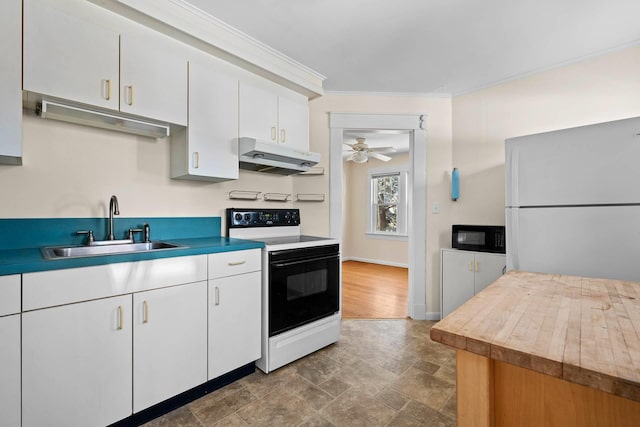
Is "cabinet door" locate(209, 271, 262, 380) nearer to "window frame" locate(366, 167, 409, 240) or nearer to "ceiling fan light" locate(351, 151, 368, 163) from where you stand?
"ceiling fan light" locate(351, 151, 368, 163)

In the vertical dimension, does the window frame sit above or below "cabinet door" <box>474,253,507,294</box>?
above

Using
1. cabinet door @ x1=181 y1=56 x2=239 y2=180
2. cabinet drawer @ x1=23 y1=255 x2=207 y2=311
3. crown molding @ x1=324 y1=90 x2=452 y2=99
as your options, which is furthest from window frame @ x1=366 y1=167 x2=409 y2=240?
cabinet drawer @ x1=23 y1=255 x2=207 y2=311

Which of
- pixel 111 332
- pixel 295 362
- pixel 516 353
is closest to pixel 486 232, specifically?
pixel 295 362

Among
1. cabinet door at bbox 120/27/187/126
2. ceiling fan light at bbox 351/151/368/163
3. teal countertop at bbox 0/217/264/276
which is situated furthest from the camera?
ceiling fan light at bbox 351/151/368/163

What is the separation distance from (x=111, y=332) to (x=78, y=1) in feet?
5.86

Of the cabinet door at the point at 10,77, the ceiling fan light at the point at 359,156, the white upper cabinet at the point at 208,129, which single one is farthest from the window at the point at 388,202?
the cabinet door at the point at 10,77

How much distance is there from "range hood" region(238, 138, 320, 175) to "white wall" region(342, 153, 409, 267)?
3914mm

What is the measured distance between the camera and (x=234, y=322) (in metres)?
1.89

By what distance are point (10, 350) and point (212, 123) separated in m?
1.59

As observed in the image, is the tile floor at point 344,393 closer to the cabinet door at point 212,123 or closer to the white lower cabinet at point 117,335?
the white lower cabinet at point 117,335

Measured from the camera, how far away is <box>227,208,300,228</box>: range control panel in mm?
2406

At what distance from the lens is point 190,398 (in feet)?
5.72

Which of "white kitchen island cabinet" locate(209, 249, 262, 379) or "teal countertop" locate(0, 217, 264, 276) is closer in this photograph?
"teal countertop" locate(0, 217, 264, 276)

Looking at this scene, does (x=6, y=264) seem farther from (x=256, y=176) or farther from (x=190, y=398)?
(x=256, y=176)
